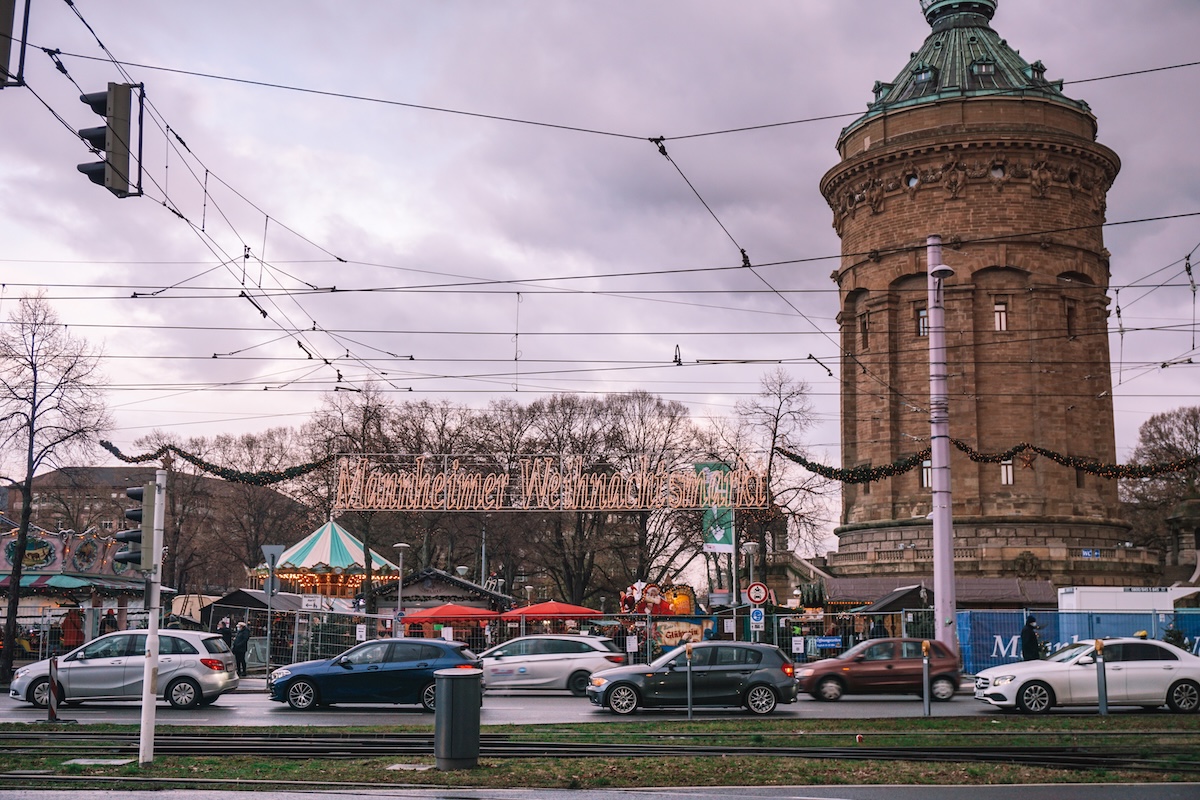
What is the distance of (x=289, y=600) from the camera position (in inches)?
1667

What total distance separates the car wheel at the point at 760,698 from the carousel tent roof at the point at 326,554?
1183 inches

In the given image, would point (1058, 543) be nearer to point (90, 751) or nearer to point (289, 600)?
point (289, 600)

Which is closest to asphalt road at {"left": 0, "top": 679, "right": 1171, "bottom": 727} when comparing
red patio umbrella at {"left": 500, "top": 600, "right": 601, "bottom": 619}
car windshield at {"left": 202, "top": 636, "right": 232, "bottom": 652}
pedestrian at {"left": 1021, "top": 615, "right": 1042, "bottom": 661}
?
car windshield at {"left": 202, "top": 636, "right": 232, "bottom": 652}

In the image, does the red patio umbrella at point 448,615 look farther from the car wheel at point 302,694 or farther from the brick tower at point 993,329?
the brick tower at point 993,329

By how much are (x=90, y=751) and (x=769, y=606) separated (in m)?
22.6

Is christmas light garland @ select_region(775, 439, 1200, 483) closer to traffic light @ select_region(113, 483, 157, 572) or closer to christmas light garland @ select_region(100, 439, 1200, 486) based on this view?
christmas light garland @ select_region(100, 439, 1200, 486)

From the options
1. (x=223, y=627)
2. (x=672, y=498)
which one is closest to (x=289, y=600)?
(x=223, y=627)

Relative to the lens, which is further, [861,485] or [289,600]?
[861,485]

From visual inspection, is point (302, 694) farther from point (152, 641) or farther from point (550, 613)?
point (550, 613)

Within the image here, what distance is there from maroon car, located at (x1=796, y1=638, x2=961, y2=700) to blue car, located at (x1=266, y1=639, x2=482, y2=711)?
759cm

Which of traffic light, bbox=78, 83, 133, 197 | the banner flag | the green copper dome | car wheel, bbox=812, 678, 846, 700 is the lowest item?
car wheel, bbox=812, 678, 846, 700

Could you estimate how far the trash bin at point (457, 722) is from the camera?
1307 cm

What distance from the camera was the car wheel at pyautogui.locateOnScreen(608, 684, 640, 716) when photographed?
21516 mm

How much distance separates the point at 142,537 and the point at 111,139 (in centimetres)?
444
